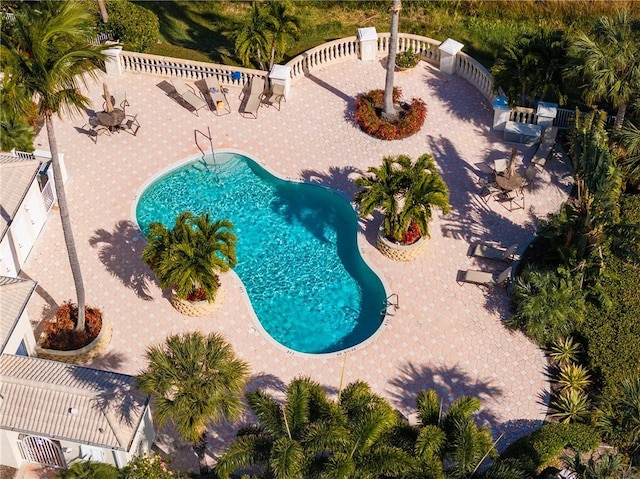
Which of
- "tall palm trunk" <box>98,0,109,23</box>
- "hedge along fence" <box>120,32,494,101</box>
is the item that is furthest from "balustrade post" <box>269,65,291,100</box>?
"tall palm trunk" <box>98,0,109,23</box>

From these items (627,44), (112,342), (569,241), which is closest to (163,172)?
(112,342)

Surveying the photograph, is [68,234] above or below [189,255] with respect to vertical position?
above

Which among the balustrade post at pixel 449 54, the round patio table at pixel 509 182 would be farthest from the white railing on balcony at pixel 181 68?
the round patio table at pixel 509 182

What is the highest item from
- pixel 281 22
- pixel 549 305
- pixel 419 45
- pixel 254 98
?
pixel 281 22

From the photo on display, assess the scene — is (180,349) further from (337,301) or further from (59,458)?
(337,301)

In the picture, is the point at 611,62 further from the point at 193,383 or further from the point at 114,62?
the point at 114,62

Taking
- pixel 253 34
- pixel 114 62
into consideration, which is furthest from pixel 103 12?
pixel 253 34

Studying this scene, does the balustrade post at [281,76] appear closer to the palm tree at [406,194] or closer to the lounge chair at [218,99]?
the lounge chair at [218,99]
